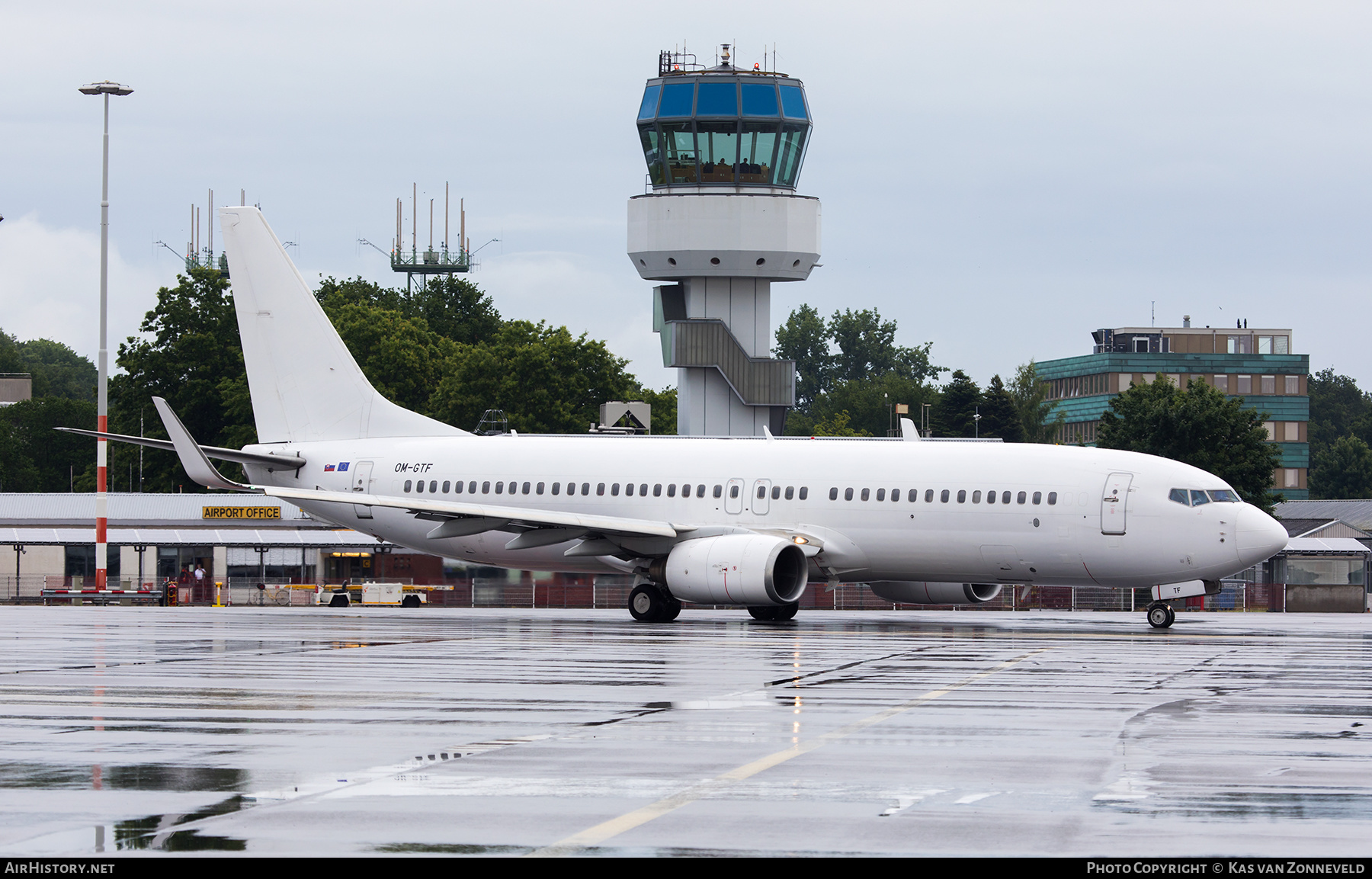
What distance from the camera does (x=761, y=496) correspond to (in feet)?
119

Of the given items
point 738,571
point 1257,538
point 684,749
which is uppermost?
point 1257,538

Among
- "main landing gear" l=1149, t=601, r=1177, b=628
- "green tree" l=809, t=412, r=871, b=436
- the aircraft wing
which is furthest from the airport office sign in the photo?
"green tree" l=809, t=412, r=871, b=436

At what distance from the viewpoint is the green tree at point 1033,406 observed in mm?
152000

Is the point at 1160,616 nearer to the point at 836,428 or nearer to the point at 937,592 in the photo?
the point at 937,592

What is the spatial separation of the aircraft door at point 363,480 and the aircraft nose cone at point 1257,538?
19873 millimetres

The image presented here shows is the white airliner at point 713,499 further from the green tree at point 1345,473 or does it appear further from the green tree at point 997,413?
the green tree at point 1345,473

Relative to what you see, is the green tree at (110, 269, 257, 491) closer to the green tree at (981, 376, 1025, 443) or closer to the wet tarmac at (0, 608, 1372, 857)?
the green tree at (981, 376, 1025, 443)

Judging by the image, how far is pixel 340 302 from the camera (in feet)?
365

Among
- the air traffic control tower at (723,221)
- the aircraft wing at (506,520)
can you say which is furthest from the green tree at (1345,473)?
the aircraft wing at (506,520)

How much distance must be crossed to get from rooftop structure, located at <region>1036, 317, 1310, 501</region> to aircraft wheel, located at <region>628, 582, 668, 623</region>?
4486 inches

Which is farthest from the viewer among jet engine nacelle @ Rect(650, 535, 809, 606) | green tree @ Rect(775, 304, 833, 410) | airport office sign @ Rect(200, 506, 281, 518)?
green tree @ Rect(775, 304, 833, 410)

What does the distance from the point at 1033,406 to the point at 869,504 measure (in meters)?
121

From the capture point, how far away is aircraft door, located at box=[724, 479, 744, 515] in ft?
119

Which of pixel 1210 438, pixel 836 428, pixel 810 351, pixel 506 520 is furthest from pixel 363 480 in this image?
pixel 810 351
